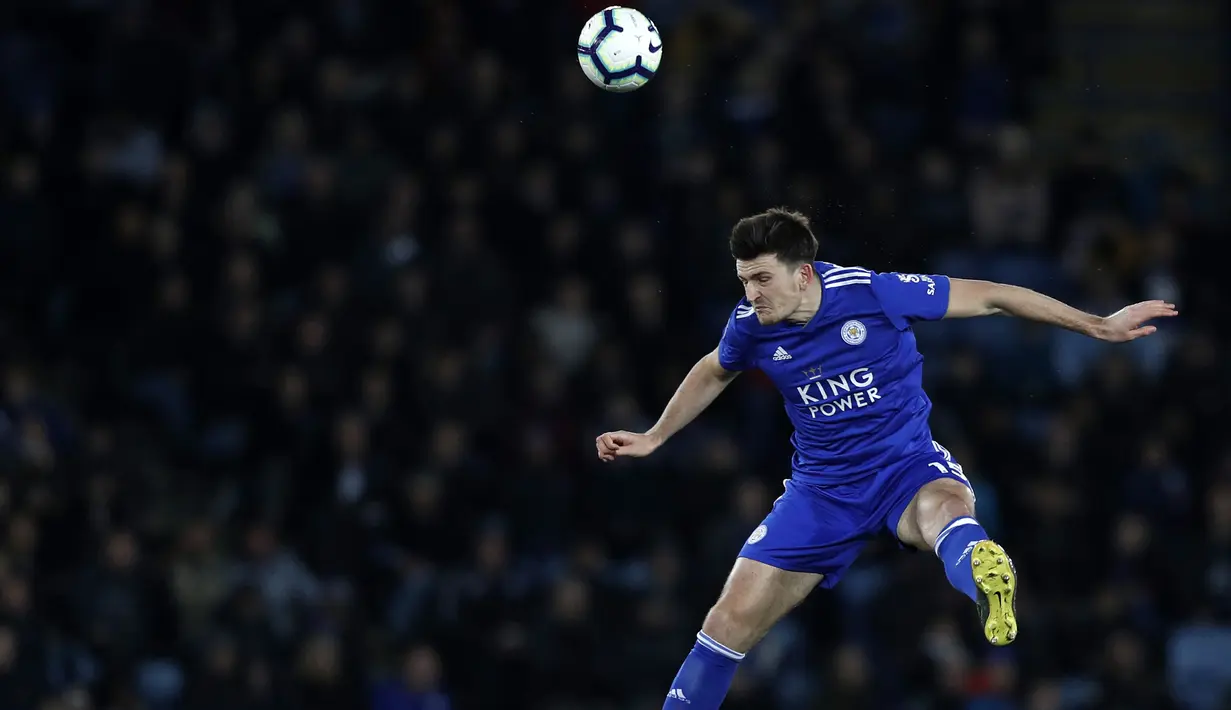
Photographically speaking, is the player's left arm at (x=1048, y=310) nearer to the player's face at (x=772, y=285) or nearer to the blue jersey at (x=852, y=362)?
the blue jersey at (x=852, y=362)

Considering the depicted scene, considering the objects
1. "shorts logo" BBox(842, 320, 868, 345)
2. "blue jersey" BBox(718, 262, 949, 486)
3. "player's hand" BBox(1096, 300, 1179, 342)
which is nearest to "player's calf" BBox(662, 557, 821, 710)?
"blue jersey" BBox(718, 262, 949, 486)

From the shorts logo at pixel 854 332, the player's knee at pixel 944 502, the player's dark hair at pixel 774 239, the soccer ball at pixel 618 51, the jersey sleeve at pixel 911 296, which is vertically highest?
the soccer ball at pixel 618 51

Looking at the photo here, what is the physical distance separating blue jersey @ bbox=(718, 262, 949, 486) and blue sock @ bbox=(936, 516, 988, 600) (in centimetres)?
56

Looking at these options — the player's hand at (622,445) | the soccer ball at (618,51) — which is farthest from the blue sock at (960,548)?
the soccer ball at (618,51)

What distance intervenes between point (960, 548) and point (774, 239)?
1454 mm

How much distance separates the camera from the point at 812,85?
A: 45.8 ft

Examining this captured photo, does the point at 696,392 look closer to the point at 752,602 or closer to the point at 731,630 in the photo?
the point at 752,602

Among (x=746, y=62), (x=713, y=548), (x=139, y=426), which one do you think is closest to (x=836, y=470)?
(x=713, y=548)

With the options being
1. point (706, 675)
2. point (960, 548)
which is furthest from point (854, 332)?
point (706, 675)

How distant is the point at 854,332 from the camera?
24.7 ft

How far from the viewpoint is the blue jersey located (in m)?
7.51

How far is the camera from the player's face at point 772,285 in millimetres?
7324

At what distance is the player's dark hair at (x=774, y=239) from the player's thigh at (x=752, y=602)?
137 centimetres

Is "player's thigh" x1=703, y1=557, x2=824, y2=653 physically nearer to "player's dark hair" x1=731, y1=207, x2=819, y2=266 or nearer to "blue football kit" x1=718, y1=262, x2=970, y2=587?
"blue football kit" x1=718, y1=262, x2=970, y2=587
